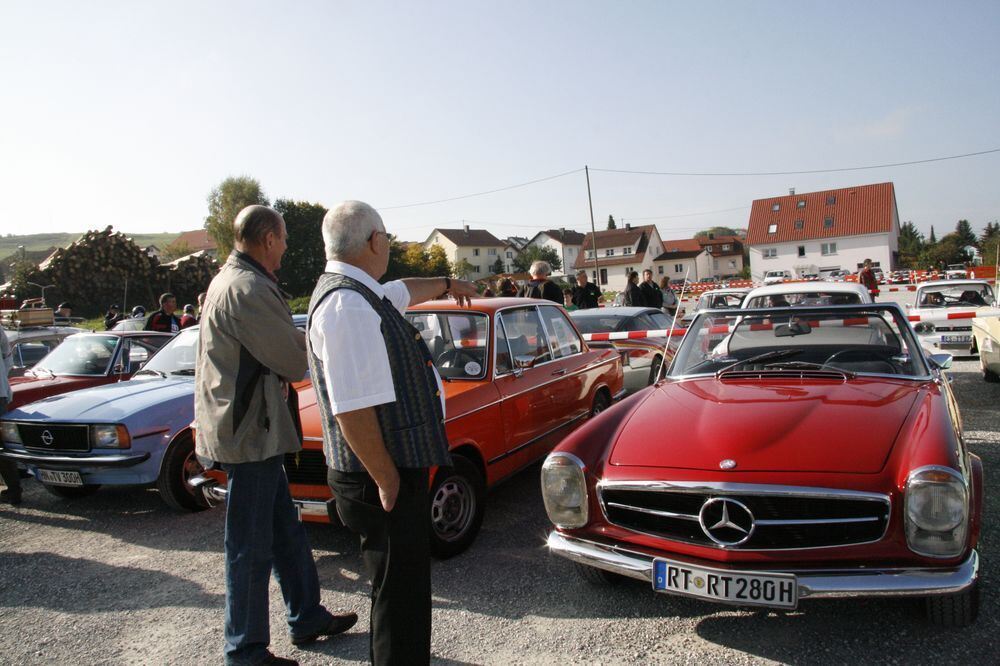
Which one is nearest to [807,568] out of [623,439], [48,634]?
[623,439]

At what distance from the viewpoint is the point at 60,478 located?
5.42 metres

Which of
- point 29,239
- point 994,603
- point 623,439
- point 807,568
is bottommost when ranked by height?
point 994,603

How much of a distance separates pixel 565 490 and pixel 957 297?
40.8 ft

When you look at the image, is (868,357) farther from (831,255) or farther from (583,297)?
(831,255)

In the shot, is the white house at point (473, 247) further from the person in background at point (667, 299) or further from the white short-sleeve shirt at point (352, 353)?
the white short-sleeve shirt at point (352, 353)

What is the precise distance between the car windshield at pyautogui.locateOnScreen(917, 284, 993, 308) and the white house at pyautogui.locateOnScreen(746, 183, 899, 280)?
4560cm

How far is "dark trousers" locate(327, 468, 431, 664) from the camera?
2240mm

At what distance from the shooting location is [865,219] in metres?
58.7

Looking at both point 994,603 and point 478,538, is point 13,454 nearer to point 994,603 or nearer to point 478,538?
point 478,538

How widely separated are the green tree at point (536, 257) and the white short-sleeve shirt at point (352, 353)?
81280mm

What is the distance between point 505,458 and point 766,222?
6530cm

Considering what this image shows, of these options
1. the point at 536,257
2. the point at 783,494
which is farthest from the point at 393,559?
the point at 536,257

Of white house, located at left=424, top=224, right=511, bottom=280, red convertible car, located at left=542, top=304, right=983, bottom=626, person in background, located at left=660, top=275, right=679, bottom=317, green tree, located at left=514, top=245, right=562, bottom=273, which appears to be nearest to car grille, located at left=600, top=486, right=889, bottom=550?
red convertible car, located at left=542, top=304, right=983, bottom=626

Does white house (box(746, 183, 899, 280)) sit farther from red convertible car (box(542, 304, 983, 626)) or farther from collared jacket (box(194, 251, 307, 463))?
collared jacket (box(194, 251, 307, 463))
